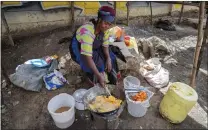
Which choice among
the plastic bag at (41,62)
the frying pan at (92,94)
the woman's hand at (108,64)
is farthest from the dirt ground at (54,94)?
the woman's hand at (108,64)

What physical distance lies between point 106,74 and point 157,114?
3.73 feet

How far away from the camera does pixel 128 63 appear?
159 inches

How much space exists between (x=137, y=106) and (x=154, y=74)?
1066 mm

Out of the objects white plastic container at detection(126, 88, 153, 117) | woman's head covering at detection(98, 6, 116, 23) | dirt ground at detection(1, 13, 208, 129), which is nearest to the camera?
woman's head covering at detection(98, 6, 116, 23)

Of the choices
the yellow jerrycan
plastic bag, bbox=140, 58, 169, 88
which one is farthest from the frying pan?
plastic bag, bbox=140, 58, 169, 88

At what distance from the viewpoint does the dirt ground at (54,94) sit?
322cm

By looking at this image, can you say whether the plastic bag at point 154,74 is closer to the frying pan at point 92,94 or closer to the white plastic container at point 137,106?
the white plastic container at point 137,106

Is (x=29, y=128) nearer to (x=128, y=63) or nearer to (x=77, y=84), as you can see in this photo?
(x=77, y=84)

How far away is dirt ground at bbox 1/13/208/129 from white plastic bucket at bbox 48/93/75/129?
18 cm

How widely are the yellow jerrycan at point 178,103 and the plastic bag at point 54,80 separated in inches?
77.0

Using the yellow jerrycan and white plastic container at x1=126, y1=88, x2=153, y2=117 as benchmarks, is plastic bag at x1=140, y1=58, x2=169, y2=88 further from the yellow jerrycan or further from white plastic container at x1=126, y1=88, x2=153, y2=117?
white plastic container at x1=126, y1=88, x2=153, y2=117

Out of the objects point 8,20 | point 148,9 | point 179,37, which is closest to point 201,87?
point 179,37

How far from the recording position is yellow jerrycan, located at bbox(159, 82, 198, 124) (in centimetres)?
295

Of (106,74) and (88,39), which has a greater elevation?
(88,39)
